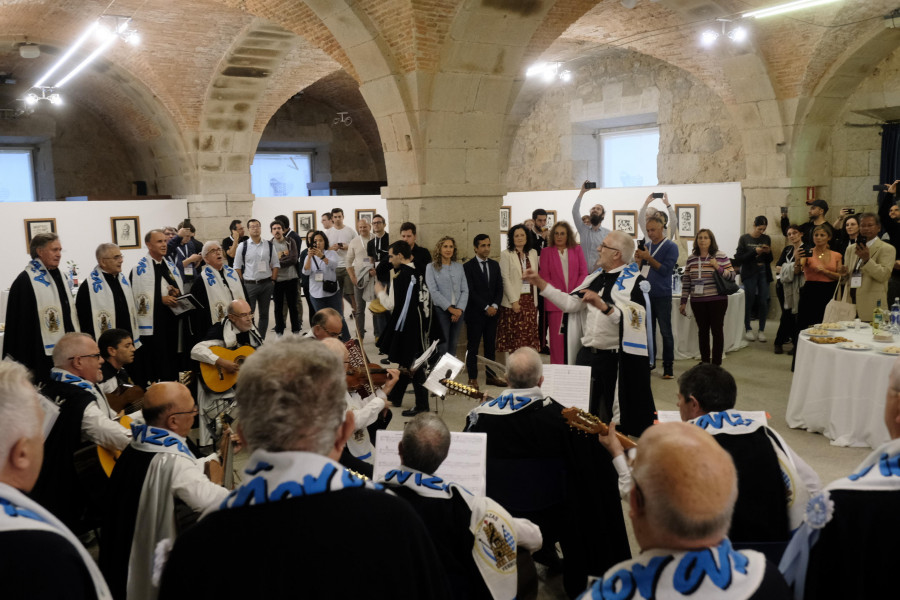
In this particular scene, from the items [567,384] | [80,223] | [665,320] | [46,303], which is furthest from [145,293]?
[80,223]

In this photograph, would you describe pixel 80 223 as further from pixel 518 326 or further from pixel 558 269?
pixel 558 269

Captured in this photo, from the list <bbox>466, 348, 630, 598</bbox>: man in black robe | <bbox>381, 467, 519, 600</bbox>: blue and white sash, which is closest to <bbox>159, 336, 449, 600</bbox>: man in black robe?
<bbox>381, 467, 519, 600</bbox>: blue and white sash

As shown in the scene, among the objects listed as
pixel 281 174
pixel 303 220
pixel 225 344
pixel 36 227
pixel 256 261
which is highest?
pixel 281 174

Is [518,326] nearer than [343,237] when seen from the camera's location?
Yes

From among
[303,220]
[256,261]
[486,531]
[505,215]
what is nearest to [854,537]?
[486,531]

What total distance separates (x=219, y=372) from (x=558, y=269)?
3769 mm

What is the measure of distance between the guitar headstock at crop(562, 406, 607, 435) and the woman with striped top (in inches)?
196

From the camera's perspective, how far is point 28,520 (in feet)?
4.99

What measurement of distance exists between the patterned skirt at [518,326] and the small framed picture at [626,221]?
16.5 feet

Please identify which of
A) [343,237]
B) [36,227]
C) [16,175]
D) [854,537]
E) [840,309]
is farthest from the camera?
[16,175]

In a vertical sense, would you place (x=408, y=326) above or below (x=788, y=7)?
below

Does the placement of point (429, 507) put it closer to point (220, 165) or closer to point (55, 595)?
point (55, 595)

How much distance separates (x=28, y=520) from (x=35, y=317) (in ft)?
16.4

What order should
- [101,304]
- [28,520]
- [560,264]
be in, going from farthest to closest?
1. [560,264]
2. [101,304]
3. [28,520]
